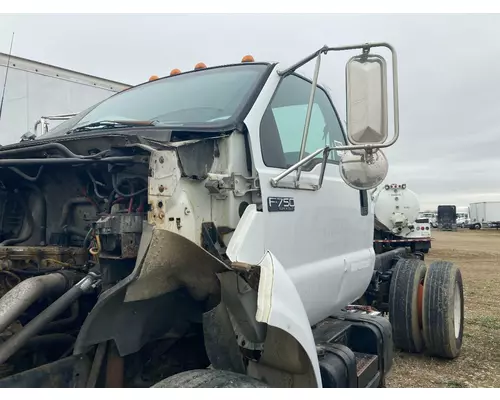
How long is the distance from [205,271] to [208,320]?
31cm

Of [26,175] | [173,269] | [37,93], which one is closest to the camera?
[173,269]

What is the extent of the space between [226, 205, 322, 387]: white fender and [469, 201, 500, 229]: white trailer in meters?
55.5

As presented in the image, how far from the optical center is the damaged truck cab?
7.68 feet

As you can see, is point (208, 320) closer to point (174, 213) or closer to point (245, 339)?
point (245, 339)

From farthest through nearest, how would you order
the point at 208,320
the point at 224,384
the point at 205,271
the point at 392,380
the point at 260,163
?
the point at 392,380, the point at 260,163, the point at 208,320, the point at 205,271, the point at 224,384

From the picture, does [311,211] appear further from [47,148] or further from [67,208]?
[47,148]

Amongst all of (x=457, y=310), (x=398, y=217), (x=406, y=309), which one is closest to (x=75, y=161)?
(x=406, y=309)

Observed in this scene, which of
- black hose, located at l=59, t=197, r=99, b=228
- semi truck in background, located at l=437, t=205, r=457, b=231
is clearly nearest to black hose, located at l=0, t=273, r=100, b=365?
black hose, located at l=59, t=197, r=99, b=228

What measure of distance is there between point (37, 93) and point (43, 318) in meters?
4.07

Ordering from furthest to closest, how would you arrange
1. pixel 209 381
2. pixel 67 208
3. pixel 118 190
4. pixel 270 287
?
pixel 67 208 < pixel 118 190 < pixel 209 381 < pixel 270 287

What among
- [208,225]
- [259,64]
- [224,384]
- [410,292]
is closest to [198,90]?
[259,64]

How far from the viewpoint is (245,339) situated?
8.44ft

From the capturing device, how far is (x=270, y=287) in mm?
2117

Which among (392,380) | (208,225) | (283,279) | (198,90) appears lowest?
(392,380)
